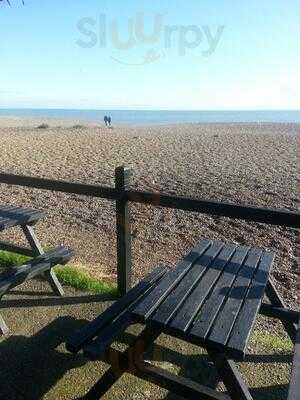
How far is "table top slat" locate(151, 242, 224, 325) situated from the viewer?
2265 mm

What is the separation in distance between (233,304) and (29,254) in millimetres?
2449

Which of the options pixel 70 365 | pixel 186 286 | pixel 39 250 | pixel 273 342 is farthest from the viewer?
pixel 39 250

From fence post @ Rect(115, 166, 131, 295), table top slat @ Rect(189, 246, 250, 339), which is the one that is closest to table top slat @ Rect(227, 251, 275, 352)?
table top slat @ Rect(189, 246, 250, 339)

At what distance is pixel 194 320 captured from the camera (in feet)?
7.41

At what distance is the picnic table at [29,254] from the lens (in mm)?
3506

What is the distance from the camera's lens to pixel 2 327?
11.6ft

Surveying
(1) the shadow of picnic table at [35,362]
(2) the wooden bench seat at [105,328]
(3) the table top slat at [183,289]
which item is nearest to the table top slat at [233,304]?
(3) the table top slat at [183,289]

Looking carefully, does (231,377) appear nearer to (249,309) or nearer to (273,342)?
(249,309)

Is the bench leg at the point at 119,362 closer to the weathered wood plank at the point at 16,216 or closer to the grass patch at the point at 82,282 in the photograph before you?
the weathered wood plank at the point at 16,216

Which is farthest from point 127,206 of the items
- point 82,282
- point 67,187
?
point 82,282

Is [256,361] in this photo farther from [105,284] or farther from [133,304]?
[105,284]

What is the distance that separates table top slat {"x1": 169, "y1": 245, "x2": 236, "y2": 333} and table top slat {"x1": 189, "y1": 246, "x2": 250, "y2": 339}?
3 centimetres

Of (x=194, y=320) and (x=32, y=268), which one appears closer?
(x=194, y=320)

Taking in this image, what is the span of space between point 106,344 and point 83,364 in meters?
0.88
